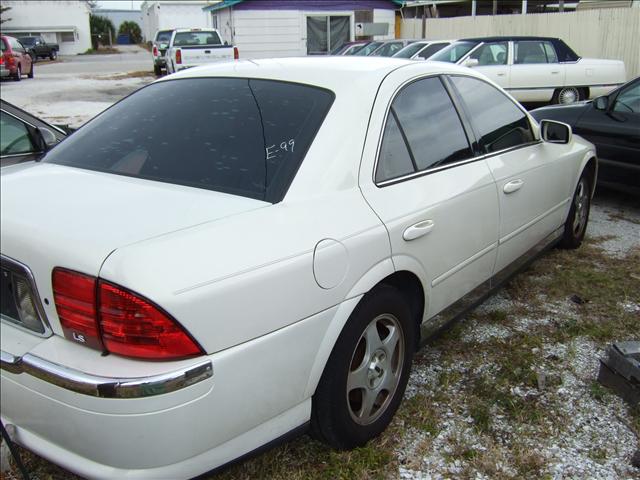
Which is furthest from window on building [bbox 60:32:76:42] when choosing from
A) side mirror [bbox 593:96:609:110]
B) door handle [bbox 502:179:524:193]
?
door handle [bbox 502:179:524:193]

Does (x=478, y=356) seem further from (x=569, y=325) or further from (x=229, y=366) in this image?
(x=229, y=366)

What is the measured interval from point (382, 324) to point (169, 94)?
4.84 ft

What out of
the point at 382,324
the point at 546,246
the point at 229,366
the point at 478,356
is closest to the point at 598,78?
the point at 546,246

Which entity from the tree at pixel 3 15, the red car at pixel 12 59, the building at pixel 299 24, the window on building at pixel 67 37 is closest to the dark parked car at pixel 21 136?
the building at pixel 299 24

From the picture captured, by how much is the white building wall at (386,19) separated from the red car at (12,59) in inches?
567

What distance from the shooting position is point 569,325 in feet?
12.1

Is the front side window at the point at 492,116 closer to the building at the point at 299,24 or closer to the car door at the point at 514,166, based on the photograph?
the car door at the point at 514,166

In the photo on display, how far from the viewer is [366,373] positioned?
Answer: 8.16 feet

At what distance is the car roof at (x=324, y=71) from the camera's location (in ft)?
8.73

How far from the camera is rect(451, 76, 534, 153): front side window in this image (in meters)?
3.38

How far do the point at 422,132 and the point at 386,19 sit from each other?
25629mm

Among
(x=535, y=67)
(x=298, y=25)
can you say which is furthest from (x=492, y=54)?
(x=298, y=25)

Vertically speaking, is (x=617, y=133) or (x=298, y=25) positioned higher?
(x=298, y=25)

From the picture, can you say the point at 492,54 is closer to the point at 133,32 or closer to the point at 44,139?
the point at 44,139
